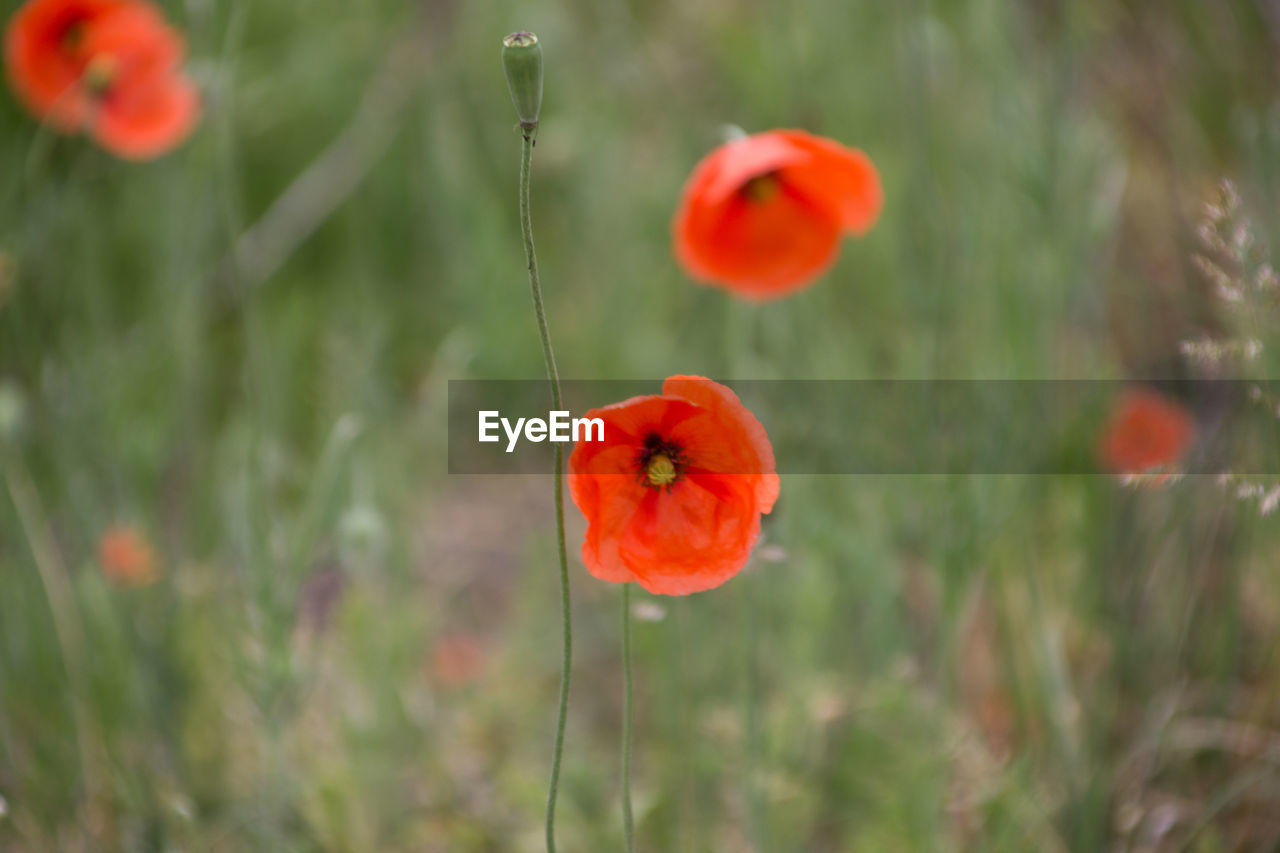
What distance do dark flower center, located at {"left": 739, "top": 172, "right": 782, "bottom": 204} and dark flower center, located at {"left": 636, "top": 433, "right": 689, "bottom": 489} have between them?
2.15ft

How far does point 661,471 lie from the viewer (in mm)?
744

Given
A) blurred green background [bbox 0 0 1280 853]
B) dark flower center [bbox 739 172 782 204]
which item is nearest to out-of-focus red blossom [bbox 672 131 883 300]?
dark flower center [bbox 739 172 782 204]

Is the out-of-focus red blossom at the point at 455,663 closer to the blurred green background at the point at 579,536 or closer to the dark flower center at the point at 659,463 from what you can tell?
the blurred green background at the point at 579,536

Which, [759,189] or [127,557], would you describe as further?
[127,557]

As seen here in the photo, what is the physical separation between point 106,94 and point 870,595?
147 centimetres

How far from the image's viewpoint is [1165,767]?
4.73ft

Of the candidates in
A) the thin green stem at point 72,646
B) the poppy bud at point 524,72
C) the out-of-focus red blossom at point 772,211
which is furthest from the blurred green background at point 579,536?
the poppy bud at point 524,72

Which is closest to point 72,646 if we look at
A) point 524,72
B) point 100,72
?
point 100,72

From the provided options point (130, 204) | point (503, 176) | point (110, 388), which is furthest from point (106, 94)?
point (503, 176)

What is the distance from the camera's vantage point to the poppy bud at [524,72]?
588 millimetres

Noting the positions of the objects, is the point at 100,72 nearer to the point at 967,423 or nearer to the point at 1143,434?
the point at 967,423

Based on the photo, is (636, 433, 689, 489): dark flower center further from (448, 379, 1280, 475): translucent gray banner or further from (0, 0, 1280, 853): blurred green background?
(448, 379, 1280, 475): translucent gray banner

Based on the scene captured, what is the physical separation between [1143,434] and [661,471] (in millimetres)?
1289

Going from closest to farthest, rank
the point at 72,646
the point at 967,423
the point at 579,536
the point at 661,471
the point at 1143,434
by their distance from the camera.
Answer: the point at 661,471
the point at 72,646
the point at 967,423
the point at 1143,434
the point at 579,536
